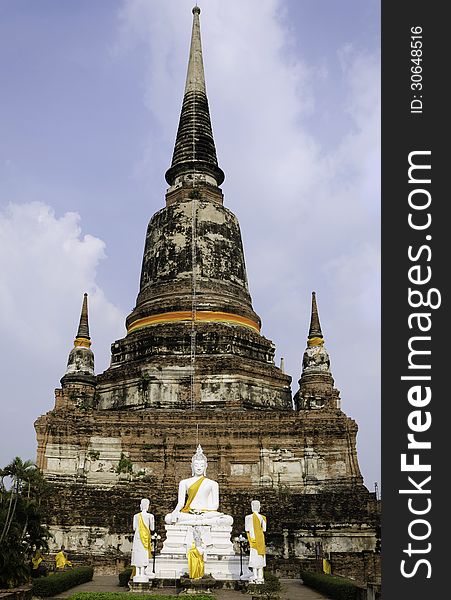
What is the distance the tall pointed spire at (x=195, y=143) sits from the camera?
107ft

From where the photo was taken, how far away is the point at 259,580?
15.5 m

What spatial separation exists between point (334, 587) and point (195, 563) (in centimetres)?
325

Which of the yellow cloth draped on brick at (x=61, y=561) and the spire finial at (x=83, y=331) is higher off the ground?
the spire finial at (x=83, y=331)

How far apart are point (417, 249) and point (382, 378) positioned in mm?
1600

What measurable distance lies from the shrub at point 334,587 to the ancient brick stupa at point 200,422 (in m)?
4.24

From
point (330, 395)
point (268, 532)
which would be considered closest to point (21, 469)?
point (268, 532)

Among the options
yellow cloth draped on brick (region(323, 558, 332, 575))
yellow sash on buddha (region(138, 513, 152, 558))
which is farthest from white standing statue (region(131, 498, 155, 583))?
yellow cloth draped on brick (region(323, 558, 332, 575))

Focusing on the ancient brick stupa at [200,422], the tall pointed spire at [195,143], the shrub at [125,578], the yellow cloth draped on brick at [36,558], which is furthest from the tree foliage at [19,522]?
the tall pointed spire at [195,143]

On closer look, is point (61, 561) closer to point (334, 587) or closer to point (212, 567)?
point (212, 567)

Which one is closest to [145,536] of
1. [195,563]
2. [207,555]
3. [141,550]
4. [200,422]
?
[141,550]

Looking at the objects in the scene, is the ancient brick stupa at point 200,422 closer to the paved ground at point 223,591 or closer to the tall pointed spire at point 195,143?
the tall pointed spire at point 195,143

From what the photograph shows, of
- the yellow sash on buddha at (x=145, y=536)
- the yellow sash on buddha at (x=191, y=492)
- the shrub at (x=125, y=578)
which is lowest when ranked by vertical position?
the shrub at (x=125, y=578)

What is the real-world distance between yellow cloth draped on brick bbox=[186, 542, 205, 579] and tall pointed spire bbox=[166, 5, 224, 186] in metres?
19.9

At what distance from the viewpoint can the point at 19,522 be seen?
52.5ft
